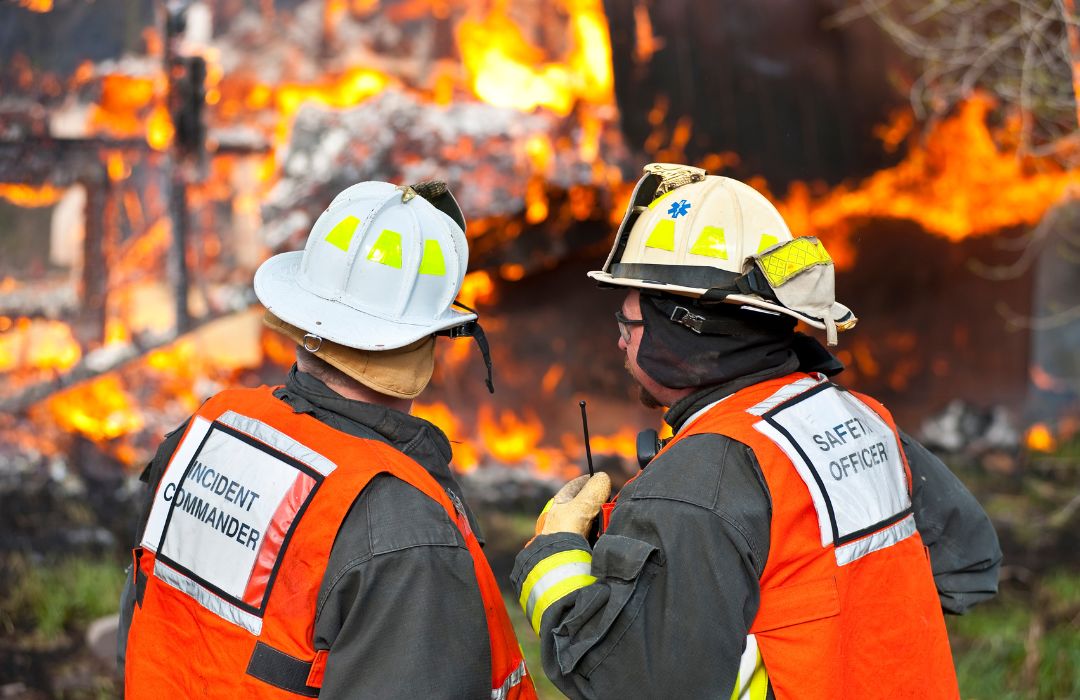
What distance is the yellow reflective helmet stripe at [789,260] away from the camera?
2357mm

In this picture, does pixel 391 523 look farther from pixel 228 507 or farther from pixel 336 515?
pixel 228 507

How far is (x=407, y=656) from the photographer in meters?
1.91

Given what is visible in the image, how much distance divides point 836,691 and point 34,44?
6.52m

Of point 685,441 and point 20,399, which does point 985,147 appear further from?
point 20,399

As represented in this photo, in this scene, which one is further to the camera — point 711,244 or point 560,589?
point 711,244

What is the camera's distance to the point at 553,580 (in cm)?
220

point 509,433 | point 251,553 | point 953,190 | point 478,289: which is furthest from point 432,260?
point 953,190

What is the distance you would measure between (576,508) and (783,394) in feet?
1.82

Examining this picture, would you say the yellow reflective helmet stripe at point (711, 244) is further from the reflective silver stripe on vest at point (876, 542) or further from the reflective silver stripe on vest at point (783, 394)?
the reflective silver stripe on vest at point (876, 542)

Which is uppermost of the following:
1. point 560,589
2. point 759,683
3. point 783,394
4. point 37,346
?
point 783,394

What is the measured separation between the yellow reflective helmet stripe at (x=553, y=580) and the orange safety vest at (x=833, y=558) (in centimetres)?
18

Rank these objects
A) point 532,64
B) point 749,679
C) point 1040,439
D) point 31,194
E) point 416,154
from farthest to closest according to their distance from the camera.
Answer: point 1040,439
point 532,64
point 416,154
point 31,194
point 749,679

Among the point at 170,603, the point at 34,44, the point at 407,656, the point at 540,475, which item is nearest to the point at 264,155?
the point at 34,44

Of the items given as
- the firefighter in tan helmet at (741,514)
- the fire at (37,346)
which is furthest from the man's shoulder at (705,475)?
the fire at (37,346)
